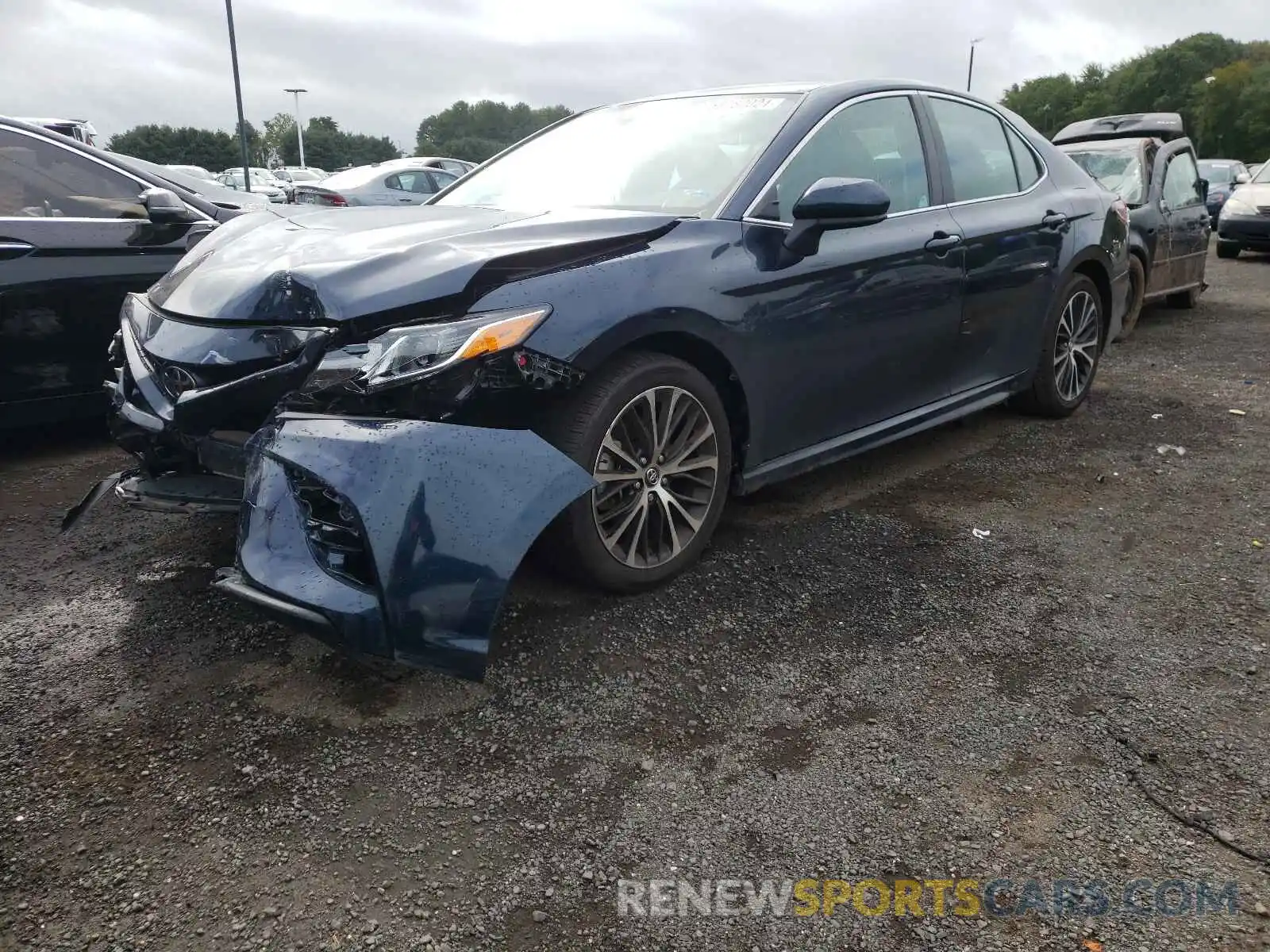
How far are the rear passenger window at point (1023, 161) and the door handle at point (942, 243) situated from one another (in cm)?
89

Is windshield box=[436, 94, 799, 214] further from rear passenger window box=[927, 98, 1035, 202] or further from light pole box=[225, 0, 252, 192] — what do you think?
light pole box=[225, 0, 252, 192]

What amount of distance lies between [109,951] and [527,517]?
1185 millimetres

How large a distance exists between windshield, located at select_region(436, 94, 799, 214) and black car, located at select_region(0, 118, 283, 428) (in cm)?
160

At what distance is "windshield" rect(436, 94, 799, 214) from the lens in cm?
338

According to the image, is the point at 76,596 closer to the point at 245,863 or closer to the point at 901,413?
the point at 245,863

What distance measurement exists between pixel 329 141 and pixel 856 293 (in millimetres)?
96640

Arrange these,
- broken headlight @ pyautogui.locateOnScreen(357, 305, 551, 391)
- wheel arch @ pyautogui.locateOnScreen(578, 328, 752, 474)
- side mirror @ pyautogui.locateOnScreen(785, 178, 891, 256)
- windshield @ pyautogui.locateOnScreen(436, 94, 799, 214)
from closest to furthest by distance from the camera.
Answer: broken headlight @ pyautogui.locateOnScreen(357, 305, 551, 391) < wheel arch @ pyautogui.locateOnScreen(578, 328, 752, 474) < side mirror @ pyautogui.locateOnScreen(785, 178, 891, 256) < windshield @ pyautogui.locateOnScreen(436, 94, 799, 214)

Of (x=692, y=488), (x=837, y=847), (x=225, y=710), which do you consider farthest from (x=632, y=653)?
(x=225, y=710)

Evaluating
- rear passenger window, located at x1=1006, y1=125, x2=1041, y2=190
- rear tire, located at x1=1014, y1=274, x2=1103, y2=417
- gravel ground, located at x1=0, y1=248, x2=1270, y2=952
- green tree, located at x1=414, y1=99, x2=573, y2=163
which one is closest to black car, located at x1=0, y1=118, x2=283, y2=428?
gravel ground, located at x1=0, y1=248, x2=1270, y2=952

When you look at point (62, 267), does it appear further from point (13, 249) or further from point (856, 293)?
point (856, 293)

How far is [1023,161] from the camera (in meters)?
4.71

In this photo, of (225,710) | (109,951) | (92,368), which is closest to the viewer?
(109,951)

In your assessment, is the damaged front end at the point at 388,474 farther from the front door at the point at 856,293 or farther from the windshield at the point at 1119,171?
the windshield at the point at 1119,171

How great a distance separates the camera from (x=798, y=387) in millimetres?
3393
